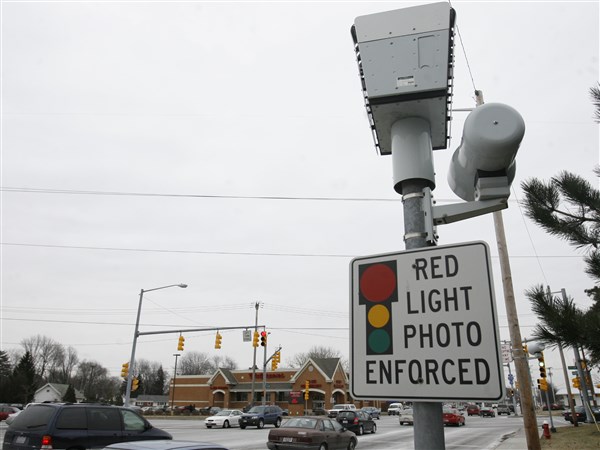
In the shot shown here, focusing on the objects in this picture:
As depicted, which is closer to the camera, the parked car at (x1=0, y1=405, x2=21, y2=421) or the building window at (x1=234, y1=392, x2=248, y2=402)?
the parked car at (x1=0, y1=405, x2=21, y2=421)

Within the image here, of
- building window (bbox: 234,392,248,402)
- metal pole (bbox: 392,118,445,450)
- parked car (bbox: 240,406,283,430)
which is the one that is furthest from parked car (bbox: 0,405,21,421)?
metal pole (bbox: 392,118,445,450)

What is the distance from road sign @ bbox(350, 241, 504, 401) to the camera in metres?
1.90

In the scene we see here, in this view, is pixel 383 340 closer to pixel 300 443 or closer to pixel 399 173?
pixel 399 173

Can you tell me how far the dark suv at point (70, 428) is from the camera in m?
8.70

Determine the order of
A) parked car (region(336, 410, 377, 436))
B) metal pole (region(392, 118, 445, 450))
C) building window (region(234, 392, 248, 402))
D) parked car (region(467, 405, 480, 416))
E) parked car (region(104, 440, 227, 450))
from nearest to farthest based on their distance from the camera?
metal pole (region(392, 118, 445, 450)), parked car (region(104, 440, 227, 450)), parked car (region(336, 410, 377, 436)), parked car (region(467, 405, 480, 416)), building window (region(234, 392, 248, 402))

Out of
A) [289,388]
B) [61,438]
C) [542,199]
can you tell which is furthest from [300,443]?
[289,388]

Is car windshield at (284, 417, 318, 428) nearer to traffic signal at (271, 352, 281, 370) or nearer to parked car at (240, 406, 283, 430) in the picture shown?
parked car at (240, 406, 283, 430)

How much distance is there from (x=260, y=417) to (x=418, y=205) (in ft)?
109

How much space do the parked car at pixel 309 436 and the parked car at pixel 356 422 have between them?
34.0ft

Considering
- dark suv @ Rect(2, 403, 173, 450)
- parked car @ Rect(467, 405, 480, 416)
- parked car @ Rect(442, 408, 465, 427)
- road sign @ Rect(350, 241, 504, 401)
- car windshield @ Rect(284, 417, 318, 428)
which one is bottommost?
parked car @ Rect(467, 405, 480, 416)

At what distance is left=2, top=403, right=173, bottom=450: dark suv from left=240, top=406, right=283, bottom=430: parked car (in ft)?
77.0

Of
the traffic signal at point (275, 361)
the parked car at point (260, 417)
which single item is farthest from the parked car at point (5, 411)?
the traffic signal at point (275, 361)

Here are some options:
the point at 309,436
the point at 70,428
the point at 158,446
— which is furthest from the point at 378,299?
the point at 309,436

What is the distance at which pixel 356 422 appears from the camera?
27.2 meters
